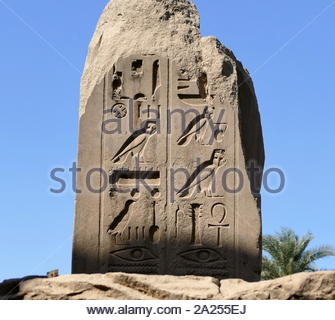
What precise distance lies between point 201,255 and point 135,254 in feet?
1.85

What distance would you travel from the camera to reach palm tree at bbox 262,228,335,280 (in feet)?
47.0

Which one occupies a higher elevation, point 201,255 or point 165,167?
point 165,167

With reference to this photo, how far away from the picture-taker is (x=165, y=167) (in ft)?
28.2

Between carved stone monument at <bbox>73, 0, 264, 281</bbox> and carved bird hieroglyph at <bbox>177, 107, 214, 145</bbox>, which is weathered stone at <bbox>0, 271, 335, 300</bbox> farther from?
carved bird hieroglyph at <bbox>177, 107, 214, 145</bbox>

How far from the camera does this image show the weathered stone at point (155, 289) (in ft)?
22.7

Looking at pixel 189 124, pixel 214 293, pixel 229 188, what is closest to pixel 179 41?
pixel 189 124

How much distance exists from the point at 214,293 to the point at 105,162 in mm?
2060

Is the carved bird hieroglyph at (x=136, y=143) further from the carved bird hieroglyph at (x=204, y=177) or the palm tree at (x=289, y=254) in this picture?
the palm tree at (x=289, y=254)

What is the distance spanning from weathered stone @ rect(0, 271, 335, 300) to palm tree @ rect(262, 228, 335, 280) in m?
7.30

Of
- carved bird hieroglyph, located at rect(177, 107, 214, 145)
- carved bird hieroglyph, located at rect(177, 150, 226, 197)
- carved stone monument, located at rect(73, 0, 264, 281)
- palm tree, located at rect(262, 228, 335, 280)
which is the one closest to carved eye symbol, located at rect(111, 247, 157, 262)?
carved stone monument, located at rect(73, 0, 264, 281)

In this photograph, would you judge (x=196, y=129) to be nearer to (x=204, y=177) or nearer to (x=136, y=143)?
(x=204, y=177)

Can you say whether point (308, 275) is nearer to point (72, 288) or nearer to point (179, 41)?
point (72, 288)

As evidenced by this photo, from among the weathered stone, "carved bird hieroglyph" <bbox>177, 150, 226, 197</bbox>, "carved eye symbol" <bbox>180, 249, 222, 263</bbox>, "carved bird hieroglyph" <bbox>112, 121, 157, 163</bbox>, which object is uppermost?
"carved bird hieroglyph" <bbox>112, 121, 157, 163</bbox>

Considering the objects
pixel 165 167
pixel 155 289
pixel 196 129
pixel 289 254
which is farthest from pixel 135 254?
pixel 289 254
